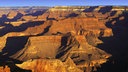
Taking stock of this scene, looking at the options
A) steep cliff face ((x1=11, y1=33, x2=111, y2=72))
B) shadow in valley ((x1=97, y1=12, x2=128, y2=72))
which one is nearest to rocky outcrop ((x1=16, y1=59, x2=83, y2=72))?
shadow in valley ((x1=97, y1=12, x2=128, y2=72))

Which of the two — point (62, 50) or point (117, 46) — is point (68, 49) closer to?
point (62, 50)

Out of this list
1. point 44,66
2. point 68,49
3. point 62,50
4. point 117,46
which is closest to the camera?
point 44,66

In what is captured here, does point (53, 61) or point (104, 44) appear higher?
point (53, 61)

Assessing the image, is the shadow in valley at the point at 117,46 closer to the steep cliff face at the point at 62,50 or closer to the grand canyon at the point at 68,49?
the grand canyon at the point at 68,49

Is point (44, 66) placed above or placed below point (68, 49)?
above

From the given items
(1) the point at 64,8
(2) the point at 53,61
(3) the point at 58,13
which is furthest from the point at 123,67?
(1) the point at 64,8

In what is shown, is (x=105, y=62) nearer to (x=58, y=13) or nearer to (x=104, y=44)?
(x=104, y=44)

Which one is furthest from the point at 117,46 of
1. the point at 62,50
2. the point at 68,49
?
the point at 62,50

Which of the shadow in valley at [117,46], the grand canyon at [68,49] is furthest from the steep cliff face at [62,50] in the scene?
the shadow in valley at [117,46]

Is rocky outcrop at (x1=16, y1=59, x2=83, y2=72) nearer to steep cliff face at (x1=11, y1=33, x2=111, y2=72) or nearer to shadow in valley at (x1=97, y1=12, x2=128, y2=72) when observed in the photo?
shadow in valley at (x1=97, y1=12, x2=128, y2=72)
